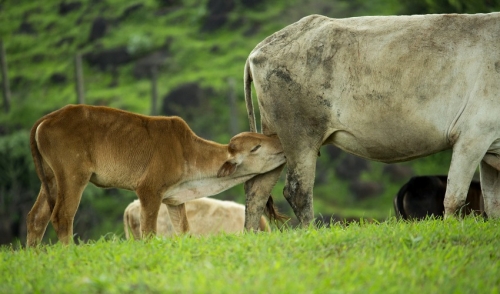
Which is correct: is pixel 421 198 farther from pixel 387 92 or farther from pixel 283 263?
pixel 283 263

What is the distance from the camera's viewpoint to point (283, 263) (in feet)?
21.0

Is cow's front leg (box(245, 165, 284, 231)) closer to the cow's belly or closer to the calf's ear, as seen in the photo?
the calf's ear

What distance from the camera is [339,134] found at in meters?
9.40

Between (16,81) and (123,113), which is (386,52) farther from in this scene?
(16,81)

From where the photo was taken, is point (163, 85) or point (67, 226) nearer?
point (67, 226)

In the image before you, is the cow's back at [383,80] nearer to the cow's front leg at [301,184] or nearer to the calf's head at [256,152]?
the cow's front leg at [301,184]

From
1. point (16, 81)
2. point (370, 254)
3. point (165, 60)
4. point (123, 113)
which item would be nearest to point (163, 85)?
point (165, 60)

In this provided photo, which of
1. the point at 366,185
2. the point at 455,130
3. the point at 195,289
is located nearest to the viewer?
the point at 195,289

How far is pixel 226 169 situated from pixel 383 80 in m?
2.31

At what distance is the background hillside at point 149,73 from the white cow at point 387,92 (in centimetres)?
1577

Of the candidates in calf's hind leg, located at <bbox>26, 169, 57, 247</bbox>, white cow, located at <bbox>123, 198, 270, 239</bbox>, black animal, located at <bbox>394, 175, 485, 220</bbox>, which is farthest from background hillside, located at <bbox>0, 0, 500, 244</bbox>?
calf's hind leg, located at <bbox>26, 169, 57, 247</bbox>

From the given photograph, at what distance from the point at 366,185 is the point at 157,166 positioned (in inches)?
1009

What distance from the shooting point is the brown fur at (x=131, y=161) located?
29.3 ft

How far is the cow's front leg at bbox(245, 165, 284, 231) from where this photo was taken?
10000mm
